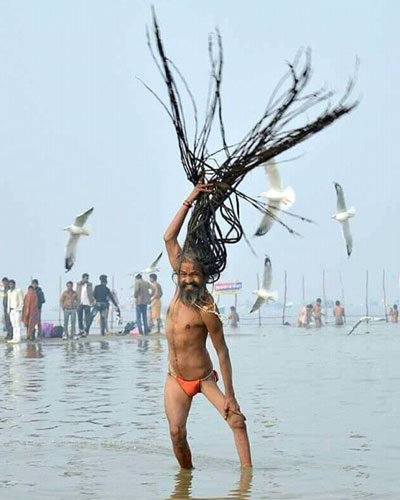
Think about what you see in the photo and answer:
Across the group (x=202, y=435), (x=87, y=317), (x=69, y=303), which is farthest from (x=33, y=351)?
(x=202, y=435)

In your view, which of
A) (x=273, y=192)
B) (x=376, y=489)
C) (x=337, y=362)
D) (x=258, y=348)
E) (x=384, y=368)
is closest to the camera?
(x=376, y=489)

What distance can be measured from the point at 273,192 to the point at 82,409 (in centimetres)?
1106

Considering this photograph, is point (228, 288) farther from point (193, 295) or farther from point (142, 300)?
point (193, 295)

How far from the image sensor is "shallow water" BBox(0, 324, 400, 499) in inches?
311

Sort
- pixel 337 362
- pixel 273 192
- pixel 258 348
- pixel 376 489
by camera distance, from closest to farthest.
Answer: pixel 376 489, pixel 337 362, pixel 273 192, pixel 258 348

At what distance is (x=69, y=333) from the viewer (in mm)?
33062

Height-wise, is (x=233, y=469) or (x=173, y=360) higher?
(x=173, y=360)

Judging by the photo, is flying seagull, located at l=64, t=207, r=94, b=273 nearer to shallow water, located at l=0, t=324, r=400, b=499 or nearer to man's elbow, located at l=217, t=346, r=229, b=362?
shallow water, located at l=0, t=324, r=400, b=499

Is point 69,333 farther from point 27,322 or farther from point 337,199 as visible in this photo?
point 337,199

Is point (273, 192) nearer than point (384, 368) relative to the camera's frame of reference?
No

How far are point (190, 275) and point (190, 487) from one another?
4.50 feet

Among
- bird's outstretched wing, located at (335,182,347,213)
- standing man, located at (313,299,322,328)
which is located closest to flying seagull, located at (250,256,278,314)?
bird's outstretched wing, located at (335,182,347,213)

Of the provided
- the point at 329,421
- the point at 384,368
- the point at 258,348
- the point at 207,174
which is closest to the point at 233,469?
the point at 207,174

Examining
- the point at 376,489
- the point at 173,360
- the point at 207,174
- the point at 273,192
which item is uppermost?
the point at 273,192
